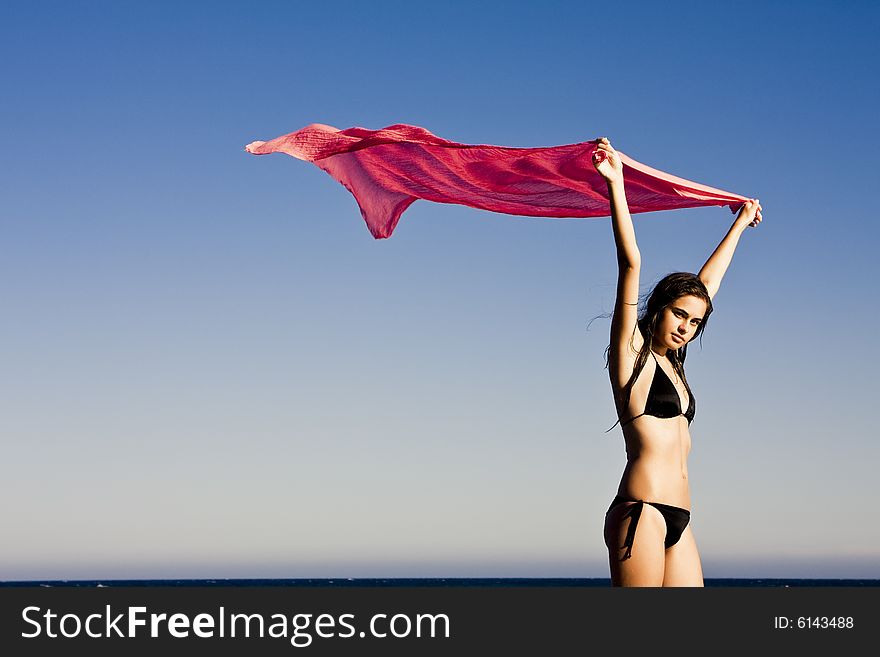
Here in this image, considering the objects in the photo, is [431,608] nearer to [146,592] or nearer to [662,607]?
[662,607]

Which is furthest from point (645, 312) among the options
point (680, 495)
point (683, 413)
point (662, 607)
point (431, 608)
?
point (431, 608)

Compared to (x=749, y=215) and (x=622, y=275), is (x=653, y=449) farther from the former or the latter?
(x=749, y=215)

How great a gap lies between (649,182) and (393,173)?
169 centimetres

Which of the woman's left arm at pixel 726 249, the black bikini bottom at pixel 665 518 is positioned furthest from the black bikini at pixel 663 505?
the woman's left arm at pixel 726 249

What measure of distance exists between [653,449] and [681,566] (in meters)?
0.63

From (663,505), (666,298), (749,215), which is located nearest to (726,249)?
(749,215)

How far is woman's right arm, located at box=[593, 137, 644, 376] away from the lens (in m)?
5.44

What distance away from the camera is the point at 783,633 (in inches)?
214

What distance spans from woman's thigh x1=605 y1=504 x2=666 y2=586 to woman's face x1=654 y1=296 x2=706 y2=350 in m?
0.90

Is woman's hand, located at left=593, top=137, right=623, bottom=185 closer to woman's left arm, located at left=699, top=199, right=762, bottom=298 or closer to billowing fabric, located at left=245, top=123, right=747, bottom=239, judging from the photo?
billowing fabric, located at left=245, top=123, right=747, bottom=239

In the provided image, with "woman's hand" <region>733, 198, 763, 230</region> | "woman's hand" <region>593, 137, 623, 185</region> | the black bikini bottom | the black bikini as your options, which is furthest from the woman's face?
"woman's hand" <region>733, 198, 763, 230</region>

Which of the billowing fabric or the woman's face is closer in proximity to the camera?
the woman's face

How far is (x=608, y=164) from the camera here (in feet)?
18.4

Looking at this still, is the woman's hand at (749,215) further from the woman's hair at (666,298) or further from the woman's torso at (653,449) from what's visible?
the woman's torso at (653,449)
